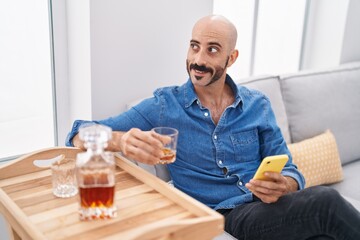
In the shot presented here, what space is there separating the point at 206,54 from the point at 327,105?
3.26ft

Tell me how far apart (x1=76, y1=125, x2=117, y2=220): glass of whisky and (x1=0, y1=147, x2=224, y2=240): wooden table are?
0.20ft

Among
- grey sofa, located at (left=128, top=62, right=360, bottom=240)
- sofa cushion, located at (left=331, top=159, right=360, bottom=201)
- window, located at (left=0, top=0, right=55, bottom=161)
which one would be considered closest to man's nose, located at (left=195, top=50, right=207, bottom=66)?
grey sofa, located at (left=128, top=62, right=360, bottom=240)

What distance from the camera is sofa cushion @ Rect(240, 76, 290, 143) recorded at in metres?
2.13

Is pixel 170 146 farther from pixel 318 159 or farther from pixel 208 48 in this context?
pixel 318 159

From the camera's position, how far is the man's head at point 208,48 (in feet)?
5.30

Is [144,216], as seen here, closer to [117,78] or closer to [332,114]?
[117,78]

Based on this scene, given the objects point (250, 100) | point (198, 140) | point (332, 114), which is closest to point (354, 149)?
point (332, 114)

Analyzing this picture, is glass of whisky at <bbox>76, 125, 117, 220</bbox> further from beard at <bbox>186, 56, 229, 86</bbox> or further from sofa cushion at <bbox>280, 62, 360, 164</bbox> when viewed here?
sofa cushion at <bbox>280, 62, 360, 164</bbox>

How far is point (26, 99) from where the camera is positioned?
1.85m

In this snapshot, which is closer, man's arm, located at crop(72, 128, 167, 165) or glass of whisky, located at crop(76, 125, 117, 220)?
glass of whisky, located at crop(76, 125, 117, 220)

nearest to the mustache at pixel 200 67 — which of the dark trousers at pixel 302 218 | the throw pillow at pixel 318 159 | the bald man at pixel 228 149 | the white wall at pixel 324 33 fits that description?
the bald man at pixel 228 149

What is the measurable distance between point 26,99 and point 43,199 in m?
0.72

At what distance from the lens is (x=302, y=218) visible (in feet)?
4.88

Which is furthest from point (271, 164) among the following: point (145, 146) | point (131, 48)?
point (131, 48)
